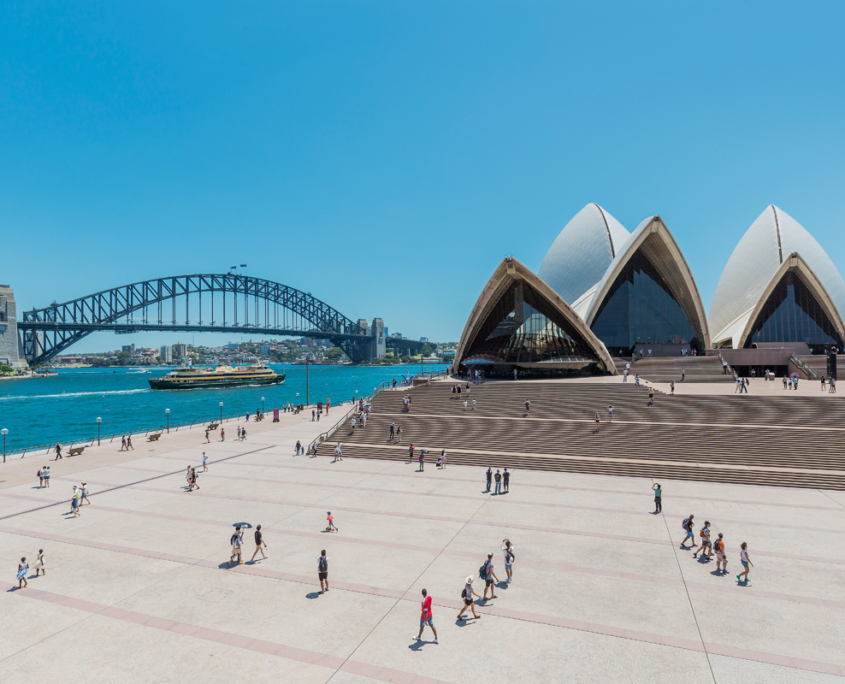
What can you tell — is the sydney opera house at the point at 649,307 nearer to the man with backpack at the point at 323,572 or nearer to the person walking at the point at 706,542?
the person walking at the point at 706,542

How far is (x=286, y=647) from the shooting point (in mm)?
7469

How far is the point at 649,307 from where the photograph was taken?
1850 inches

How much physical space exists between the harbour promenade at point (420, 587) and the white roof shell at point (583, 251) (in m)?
38.6

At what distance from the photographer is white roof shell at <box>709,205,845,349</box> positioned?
164ft

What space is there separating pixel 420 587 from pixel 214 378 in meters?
94.2

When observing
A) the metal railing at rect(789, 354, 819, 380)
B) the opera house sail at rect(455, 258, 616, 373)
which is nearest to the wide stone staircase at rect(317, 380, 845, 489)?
the opera house sail at rect(455, 258, 616, 373)

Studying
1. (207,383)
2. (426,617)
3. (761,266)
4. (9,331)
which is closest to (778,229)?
(761,266)

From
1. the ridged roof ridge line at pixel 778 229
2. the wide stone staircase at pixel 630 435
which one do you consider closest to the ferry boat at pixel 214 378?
the wide stone staircase at pixel 630 435

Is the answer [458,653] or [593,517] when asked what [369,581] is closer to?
[458,653]

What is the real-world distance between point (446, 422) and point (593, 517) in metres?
12.7

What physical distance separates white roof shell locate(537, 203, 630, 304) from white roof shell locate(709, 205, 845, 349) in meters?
13.0

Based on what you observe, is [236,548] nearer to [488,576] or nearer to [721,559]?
[488,576]

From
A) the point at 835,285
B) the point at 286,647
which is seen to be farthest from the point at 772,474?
the point at 835,285

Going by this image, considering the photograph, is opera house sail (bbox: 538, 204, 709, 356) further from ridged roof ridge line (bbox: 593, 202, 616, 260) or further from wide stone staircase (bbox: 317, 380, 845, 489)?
wide stone staircase (bbox: 317, 380, 845, 489)
